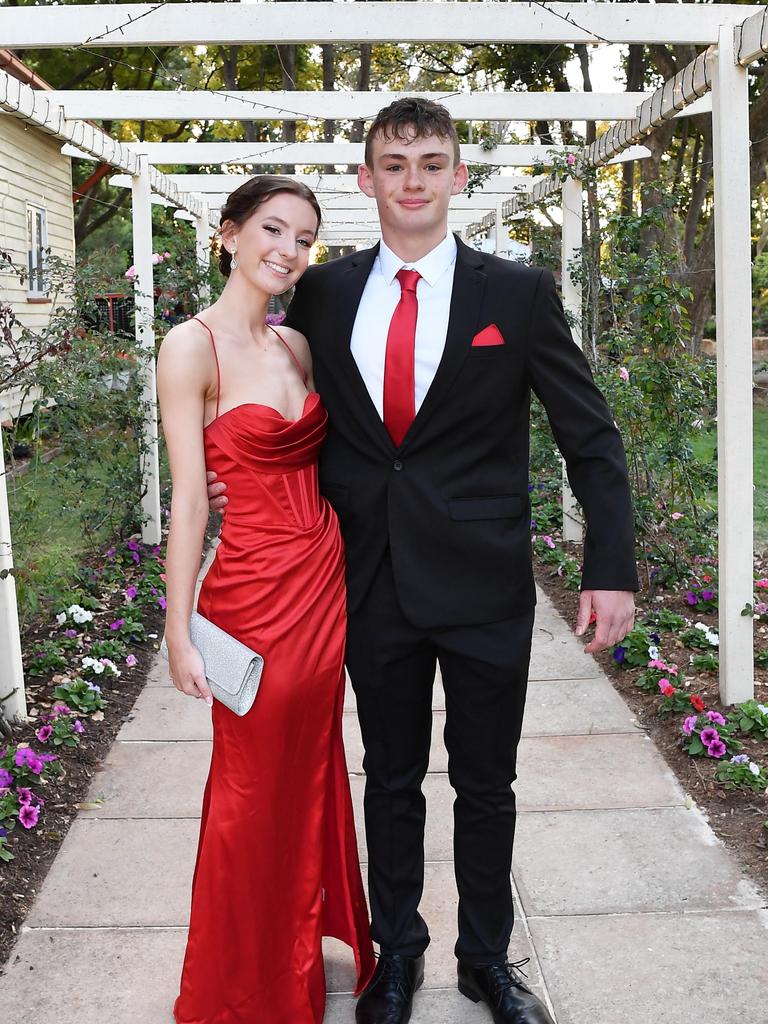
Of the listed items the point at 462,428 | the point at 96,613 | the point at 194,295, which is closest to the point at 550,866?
the point at 462,428

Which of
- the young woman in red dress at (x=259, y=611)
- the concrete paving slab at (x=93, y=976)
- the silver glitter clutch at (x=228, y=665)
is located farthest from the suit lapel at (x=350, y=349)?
the concrete paving slab at (x=93, y=976)

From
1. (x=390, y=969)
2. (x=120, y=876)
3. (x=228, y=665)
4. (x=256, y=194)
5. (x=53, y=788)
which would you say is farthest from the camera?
(x=53, y=788)

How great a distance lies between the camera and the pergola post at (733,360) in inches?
175

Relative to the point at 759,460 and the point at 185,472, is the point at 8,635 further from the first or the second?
the point at 759,460

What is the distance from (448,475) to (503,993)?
1.31m

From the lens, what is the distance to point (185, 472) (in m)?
2.61

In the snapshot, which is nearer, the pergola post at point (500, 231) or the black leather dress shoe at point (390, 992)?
the black leather dress shoe at point (390, 992)

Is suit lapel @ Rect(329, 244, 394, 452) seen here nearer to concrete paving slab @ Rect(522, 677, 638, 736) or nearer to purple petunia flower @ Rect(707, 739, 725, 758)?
purple petunia flower @ Rect(707, 739, 725, 758)

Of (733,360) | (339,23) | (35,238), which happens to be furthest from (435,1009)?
(35,238)

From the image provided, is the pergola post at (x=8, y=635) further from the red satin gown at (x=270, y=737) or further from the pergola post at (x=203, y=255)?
the pergola post at (x=203, y=255)

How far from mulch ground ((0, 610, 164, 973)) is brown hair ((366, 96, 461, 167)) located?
2462mm

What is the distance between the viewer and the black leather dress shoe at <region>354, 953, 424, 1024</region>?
277 cm

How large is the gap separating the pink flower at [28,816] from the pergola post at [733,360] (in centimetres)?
284

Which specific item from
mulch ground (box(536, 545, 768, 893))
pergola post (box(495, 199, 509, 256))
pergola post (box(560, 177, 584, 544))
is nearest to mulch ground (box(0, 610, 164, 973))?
mulch ground (box(536, 545, 768, 893))
